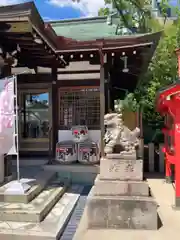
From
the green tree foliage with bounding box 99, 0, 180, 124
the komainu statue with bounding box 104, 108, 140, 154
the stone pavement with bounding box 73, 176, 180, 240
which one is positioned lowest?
the stone pavement with bounding box 73, 176, 180, 240

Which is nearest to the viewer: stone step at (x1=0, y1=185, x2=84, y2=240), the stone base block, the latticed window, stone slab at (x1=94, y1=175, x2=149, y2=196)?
stone step at (x1=0, y1=185, x2=84, y2=240)

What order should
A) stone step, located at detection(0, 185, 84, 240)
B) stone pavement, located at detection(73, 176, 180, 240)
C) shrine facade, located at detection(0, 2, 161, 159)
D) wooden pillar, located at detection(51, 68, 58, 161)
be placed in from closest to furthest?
1. stone step, located at detection(0, 185, 84, 240)
2. stone pavement, located at detection(73, 176, 180, 240)
3. shrine facade, located at detection(0, 2, 161, 159)
4. wooden pillar, located at detection(51, 68, 58, 161)

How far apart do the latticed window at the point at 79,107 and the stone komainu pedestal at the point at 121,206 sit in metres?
3.80

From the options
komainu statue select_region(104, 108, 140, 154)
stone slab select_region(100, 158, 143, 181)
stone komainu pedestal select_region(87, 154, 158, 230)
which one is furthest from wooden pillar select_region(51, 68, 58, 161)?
stone komainu pedestal select_region(87, 154, 158, 230)

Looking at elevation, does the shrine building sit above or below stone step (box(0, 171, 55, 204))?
above

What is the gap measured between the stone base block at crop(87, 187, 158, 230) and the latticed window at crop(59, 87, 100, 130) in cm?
407

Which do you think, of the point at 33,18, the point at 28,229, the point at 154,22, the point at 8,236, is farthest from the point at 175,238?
the point at 154,22

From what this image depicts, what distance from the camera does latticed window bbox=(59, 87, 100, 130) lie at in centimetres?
855

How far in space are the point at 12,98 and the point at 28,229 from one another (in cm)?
242

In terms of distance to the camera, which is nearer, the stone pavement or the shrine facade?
the stone pavement

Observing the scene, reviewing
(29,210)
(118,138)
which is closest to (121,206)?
(118,138)

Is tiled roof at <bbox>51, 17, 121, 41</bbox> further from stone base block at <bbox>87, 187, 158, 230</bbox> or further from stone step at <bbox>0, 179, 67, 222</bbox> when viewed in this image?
stone base block at <bbox>87, 187, 158, 230</bbox>

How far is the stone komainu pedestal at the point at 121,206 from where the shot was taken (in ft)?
14.8

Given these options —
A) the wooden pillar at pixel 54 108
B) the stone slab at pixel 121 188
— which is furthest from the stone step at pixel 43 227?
the wooden pillar at pixel 54 108
